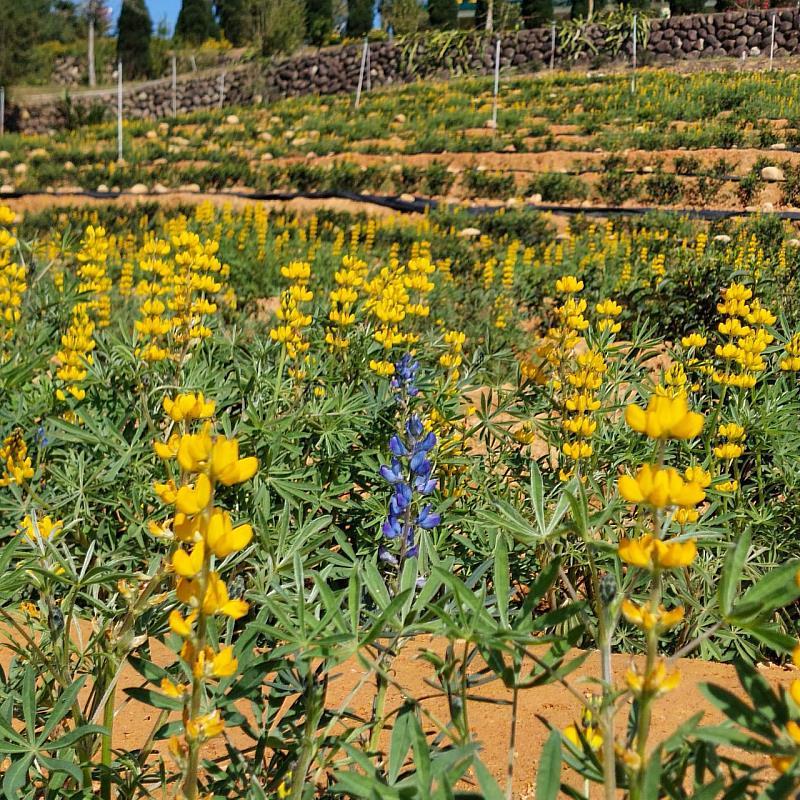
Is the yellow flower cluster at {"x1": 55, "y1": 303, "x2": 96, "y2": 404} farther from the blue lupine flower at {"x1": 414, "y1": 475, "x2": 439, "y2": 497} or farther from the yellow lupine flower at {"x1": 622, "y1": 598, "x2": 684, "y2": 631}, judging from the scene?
the yellow lupine flower at {"x1": 622, "y1": 598, "x2": 684, "y2": 631}

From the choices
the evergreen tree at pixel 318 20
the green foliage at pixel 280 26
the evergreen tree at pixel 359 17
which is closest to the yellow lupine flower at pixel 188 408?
the green foliage at pixel 280 26

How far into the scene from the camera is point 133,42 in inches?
1339

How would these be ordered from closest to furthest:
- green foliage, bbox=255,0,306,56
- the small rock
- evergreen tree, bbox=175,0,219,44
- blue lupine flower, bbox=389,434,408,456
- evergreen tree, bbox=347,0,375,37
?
blue lupine flower, bbox=389,434,408,456 < the small rock < green foliage, bbox=255,0,306,56 < evergreen tree, bbox=347,0,375,37 < evergreen tree, bbox=175,0,219,44

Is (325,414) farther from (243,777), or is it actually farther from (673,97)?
(673,97)

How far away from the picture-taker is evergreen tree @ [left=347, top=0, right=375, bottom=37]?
37906 mm

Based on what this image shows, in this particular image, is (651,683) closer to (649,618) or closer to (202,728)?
(649,618)

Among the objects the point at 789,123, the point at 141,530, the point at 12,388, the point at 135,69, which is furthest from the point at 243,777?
the point at 135,69

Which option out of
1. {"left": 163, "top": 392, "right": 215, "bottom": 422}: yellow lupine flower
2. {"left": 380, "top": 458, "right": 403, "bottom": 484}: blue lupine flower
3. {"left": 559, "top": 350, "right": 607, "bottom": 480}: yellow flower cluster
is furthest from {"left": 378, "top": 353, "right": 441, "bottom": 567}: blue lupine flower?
{"left": 559, "top": 350, "right": 607, "bottom": 480}: yellow flower cluster

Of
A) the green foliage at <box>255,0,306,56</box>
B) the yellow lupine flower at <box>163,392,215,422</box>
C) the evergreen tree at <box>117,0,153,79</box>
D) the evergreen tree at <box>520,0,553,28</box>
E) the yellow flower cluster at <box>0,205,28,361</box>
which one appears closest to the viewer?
the yellow lupine flower at <box>163,392,215,422</box>

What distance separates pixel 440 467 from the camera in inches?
93.2

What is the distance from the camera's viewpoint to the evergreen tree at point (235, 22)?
37.9 meters

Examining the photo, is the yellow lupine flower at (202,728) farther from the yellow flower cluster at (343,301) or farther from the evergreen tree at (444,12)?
the evergreen tree at (444,12)

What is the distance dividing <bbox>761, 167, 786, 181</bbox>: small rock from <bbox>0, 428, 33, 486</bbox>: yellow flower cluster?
15.0 m

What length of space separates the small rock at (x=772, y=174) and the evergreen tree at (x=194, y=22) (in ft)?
104
